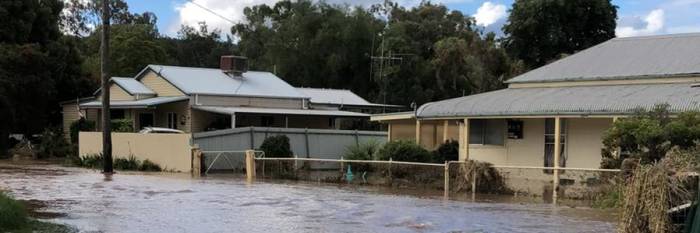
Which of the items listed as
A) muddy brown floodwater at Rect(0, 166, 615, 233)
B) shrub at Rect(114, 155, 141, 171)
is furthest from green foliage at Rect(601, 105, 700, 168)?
shrub at Rect(114, 155, 141, 171)

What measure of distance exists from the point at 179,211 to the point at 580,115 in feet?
41.8

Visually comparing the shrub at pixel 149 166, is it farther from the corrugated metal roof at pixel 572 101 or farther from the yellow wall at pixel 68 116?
the yellow wall at pixel 68 116

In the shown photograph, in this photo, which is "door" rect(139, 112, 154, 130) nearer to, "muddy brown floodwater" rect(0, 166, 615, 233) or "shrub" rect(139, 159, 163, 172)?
"shrub" rect(139, 159, 163, 172)

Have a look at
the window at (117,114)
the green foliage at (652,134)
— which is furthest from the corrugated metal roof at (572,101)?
the window at (117,114)

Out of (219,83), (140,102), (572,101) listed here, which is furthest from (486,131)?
(140,102)

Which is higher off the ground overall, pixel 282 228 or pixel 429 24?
pixel 429 24

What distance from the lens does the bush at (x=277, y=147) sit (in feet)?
108

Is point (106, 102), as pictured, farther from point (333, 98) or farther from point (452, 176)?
point (333, 98)

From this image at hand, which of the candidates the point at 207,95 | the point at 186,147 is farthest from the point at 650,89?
the point at 207,95

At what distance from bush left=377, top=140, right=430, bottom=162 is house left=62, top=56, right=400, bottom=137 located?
11.9 m

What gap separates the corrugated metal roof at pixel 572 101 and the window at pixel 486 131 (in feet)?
2.60

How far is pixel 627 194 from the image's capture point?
10.1 m

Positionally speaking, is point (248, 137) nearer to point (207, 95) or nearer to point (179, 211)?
point (207, 95)

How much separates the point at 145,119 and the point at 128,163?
904 centimetres
